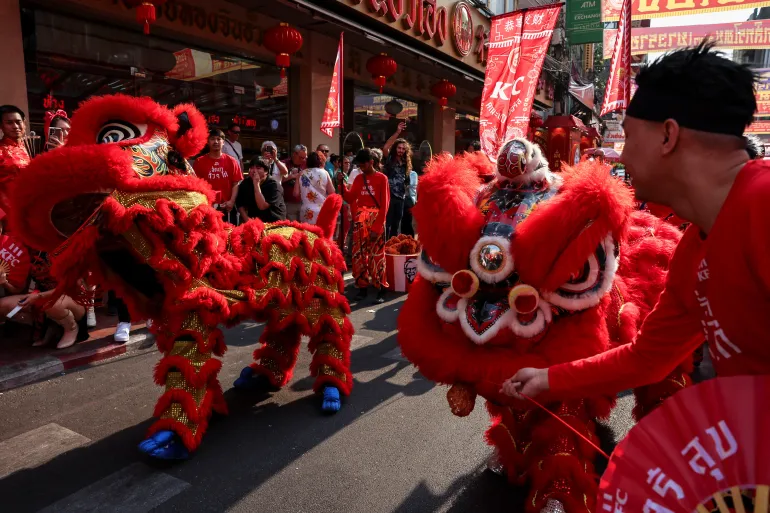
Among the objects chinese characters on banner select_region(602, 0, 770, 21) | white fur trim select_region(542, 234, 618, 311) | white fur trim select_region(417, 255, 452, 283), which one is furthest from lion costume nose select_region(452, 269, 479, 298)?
chinese characters on banner select_region(602, 0, 770, 21)

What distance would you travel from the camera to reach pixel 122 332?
15.8ft

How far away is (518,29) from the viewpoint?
6266 millimetres

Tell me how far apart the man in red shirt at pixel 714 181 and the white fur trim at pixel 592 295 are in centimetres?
84

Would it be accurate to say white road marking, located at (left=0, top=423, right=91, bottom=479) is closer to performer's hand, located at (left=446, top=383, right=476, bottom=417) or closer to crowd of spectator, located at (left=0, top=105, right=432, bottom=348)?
crowd of spectator, located at (left=0, top=105, right=432, bottom=348)

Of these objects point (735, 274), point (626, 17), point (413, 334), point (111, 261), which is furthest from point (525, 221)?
point (626, 17)

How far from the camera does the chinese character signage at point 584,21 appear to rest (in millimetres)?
17641

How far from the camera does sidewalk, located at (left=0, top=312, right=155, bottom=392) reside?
13.4 feet

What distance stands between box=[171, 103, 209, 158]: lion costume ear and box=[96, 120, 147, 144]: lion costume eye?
21cm

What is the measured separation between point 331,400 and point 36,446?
171 centimetres

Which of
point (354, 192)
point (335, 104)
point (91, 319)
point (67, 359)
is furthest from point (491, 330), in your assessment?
point (335, 104)

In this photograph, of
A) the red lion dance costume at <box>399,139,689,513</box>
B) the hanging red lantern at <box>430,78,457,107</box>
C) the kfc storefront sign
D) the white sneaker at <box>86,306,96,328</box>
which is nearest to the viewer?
the red lion dance costume at <box>399,139,689,513</box>

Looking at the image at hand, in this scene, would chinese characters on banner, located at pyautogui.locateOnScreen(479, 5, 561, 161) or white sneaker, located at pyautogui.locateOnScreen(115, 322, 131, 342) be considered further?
chinese characters on banner, located at pyautogui.locateOnScreen(479, 5, 561, 161)

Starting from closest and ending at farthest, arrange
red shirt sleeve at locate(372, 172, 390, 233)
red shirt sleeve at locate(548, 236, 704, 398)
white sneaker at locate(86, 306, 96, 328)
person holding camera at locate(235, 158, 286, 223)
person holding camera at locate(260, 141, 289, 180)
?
red shirt sleeve at locate(548, 236, 704, 398) < white sneaker at locate(86, 306, 96, 328) < person holding camera at locate(235, 158, 286, 223) < red shirt sleeve at locate(372, 172, 390, 233) < person holding camera at locate(260, 141, 289, 180)

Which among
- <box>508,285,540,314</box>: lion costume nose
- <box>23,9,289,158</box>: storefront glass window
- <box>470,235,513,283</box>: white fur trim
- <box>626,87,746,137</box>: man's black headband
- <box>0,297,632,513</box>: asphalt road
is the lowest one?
<box>0,297,632,513</box>: asphalt road
